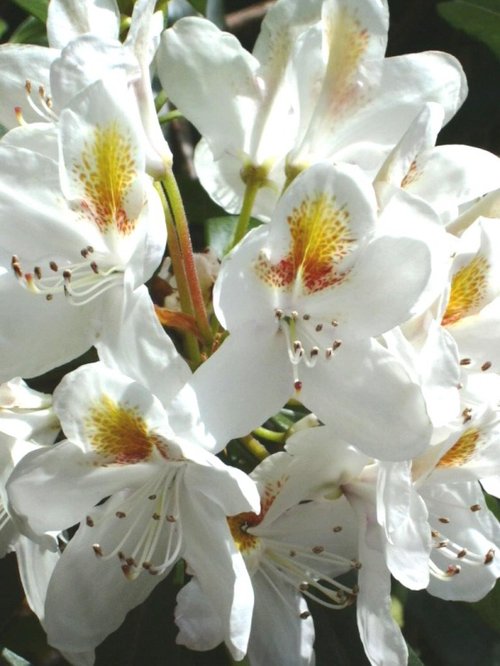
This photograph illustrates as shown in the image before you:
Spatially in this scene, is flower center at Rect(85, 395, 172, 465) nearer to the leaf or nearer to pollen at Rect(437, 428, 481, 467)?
pollen at Rect(437, 428, 481, 467)

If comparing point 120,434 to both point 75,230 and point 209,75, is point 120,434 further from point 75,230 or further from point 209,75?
point 209,75

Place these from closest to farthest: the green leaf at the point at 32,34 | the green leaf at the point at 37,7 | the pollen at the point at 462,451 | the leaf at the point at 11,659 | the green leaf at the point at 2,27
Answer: the pollen at the point at 462,451, the leaf at the point at 11,659, the green leaf at the point at 37,7, the green leaf at the point at 32,34, the green leaf at the point at 2,27

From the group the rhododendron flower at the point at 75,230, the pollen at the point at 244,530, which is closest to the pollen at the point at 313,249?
the rhododendron flower at the point at 75,230

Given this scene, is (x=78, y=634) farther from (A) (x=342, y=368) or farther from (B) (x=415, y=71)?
(B) (x=415, y=71)

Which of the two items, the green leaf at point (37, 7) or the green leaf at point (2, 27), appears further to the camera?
the green leaf at point (2, 27)

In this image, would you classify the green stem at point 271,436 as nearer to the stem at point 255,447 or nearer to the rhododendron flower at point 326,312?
the stem at point 255,447

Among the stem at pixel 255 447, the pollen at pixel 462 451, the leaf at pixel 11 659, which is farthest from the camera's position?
the leaf at pixel 11 659

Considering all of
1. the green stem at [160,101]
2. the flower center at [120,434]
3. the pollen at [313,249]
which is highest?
the pollen at [313,249]

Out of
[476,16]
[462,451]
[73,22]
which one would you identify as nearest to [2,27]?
[73,22]
